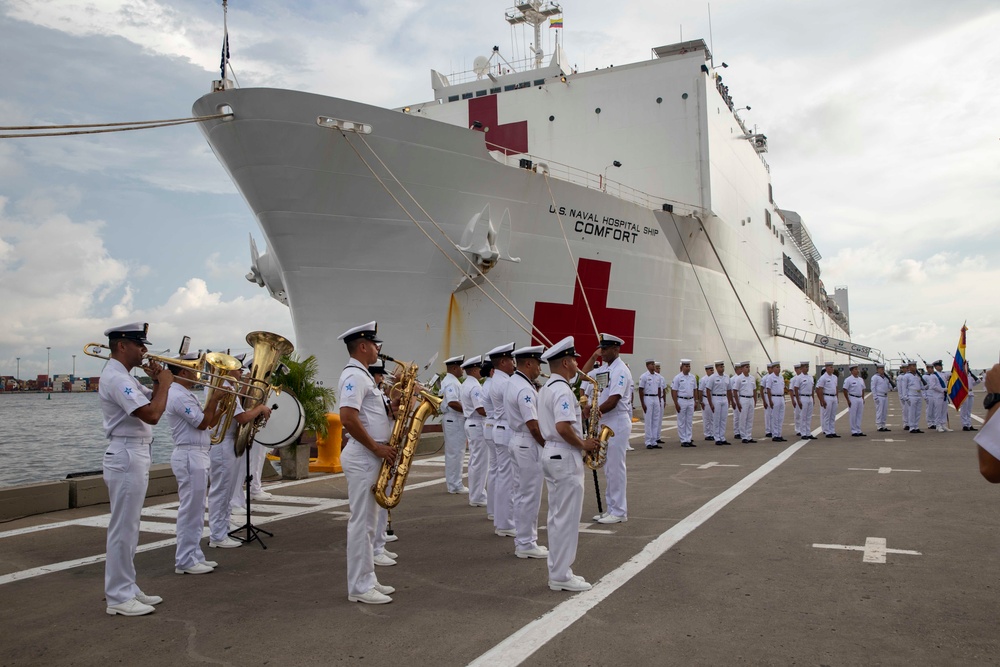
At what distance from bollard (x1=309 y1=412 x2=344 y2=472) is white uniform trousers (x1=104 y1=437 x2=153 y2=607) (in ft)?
21.6

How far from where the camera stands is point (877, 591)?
174 inches

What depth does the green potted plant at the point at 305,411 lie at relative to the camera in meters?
10.3

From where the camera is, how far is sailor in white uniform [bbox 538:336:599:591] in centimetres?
457

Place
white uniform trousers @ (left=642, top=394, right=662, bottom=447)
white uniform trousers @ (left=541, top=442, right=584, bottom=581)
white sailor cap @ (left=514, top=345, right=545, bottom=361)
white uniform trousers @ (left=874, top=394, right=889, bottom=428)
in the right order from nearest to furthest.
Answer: white uniform trousers @ (left=541, top=442, right=584, bottom=581)
white sailor cap @ (left=514, top=345, right=545, bottom=361)
white uniform trousers @ (left=642, top=394, right=662, bottom=447)
white uniform trousers @ (left=874, top=394, right=889, bottom=428)

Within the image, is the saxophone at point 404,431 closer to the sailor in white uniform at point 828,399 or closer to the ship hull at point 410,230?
the ship hull at point 410,230

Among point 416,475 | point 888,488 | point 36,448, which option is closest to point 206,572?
point 416,475

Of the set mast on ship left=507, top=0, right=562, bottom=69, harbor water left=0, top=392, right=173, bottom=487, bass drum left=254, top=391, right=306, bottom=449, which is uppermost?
mast on ship left=507, top=0, right=562, bottom=69

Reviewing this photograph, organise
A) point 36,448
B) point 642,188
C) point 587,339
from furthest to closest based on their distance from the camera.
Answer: point 36,448 → point 642,188 → point 587,339

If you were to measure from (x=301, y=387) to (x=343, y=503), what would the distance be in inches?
118

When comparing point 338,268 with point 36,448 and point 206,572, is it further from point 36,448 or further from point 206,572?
point 36,448

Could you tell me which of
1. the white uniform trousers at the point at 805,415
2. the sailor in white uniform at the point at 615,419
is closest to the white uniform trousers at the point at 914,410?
the white uniform trousers at the point at 805,415

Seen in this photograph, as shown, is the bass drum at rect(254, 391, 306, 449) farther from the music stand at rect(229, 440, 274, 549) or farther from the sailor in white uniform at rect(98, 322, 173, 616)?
the sailor in white uniform at rect(98, 322, 173, 616)

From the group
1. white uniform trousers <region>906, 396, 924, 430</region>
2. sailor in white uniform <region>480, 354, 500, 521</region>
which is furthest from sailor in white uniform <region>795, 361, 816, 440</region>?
sailor in white uniform <region>480, 354, 500, 521</region>

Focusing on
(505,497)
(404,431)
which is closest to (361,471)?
(404,431)
